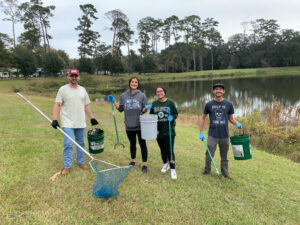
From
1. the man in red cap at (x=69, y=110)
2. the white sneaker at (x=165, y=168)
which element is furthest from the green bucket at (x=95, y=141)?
the white sneaker at (x=165, y=168)

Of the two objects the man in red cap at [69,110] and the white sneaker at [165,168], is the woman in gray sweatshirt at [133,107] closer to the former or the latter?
the white sneaker at [165,168]

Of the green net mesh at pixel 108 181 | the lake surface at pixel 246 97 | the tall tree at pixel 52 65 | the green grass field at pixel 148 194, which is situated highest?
the tall tree at pixel 52 65

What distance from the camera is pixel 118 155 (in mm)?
4984

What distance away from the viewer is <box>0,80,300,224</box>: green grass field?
8.87ft

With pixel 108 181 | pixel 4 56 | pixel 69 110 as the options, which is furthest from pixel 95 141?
pixel 4 56

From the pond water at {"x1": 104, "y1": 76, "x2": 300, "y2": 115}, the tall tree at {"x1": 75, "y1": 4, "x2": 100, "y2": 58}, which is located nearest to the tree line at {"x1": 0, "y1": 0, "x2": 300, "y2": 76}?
the tall tree at {"x1": 75, "y1": 4, "x2": 100, "y2": 58}

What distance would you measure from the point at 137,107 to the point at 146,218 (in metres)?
1.92

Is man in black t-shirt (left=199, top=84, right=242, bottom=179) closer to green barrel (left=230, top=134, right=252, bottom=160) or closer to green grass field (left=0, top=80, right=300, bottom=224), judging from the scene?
green barrel (left=230, top=134, right=252, bottom=160)

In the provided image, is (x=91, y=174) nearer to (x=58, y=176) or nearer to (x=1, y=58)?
(x=58, y=176)

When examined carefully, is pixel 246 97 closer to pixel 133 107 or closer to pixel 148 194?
pixel 133 107

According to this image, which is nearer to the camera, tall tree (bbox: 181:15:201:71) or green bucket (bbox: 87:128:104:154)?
green bucket (bbox: 87:128:104:154)

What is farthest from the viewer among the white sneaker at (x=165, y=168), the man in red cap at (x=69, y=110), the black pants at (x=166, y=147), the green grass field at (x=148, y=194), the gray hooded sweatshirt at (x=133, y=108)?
the white sneaker at (x=165, y=168)

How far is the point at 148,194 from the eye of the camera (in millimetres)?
3223

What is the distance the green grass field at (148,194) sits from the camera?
8.87 ft
